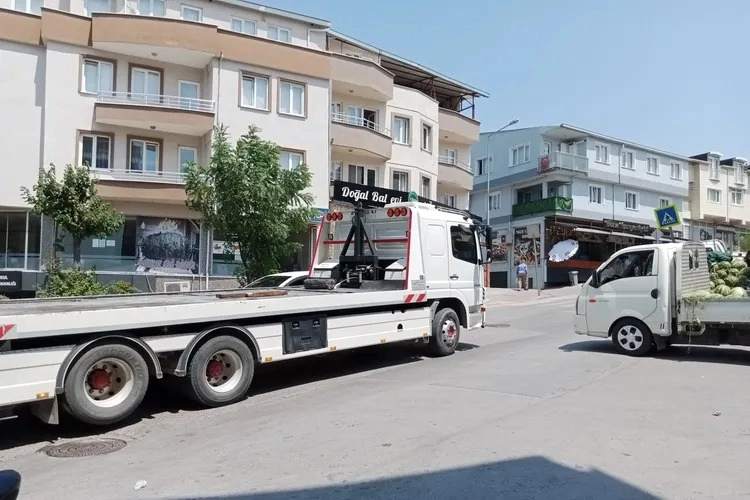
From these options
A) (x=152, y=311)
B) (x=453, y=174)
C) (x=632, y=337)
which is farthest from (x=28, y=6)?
(x=632, y=337)

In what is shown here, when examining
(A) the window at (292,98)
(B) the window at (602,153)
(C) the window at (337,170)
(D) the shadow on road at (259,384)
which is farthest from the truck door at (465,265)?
(B) the window at (602,153)

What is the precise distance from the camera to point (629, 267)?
480 inches

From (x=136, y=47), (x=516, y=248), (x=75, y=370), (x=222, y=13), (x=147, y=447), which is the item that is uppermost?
(x=222, y=13)

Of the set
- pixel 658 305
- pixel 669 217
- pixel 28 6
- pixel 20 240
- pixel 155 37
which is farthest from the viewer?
pixel 28 6

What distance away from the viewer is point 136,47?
76.9 ft

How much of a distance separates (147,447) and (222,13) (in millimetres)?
23928

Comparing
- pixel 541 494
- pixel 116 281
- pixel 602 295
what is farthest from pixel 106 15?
pixel 541 494

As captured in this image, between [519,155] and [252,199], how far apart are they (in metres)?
32.4

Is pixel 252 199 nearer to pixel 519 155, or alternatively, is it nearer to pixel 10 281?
Answer: pixel 10 281

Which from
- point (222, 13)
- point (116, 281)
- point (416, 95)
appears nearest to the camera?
point (116, 281)

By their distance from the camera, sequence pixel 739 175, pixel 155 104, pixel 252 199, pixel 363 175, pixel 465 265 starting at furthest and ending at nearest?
pixel 739 175 < pixel 363 175 < pixel 155 104 < pixel 252 199 < pixel 465 265

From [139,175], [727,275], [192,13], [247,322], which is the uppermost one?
[192,13]

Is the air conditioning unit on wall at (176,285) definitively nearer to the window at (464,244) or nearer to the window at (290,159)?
the window at (290,159)

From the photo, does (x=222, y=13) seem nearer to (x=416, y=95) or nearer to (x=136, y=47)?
(x=136, y=47)
